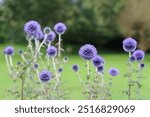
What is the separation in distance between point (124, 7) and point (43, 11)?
22.0 feet

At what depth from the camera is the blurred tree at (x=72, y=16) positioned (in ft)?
93.2

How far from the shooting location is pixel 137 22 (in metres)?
31.8

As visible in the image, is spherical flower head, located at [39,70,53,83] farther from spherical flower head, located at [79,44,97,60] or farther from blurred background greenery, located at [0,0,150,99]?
blurred background greenery, located at [0,0,150,99]

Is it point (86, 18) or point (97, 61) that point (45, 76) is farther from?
point (86, 18)

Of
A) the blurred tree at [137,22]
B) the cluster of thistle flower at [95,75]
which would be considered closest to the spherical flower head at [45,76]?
the cluster of thistle flower at [95,75]

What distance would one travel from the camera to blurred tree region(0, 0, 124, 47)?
28422mm

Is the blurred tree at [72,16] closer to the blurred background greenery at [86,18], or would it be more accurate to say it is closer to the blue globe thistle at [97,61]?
the blurred background greenery at [86,18]

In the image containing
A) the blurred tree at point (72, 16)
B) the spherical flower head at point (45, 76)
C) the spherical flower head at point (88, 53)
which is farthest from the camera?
the blurred tree at point (72, 16)

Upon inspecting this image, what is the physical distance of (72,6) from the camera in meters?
29.2

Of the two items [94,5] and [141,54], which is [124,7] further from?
[141,54]

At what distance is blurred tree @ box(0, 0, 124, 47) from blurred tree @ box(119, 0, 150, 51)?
0.52m

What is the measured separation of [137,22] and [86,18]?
13.0ft

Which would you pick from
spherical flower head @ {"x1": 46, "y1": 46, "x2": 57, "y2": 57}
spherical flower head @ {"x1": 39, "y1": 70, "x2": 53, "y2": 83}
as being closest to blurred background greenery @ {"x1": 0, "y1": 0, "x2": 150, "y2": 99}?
spherical flower head @ {"x1": 46, "y1": 46, "x2": 57, "y2": 57}

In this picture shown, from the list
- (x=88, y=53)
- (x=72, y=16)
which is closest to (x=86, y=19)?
(x=72, y=16)
